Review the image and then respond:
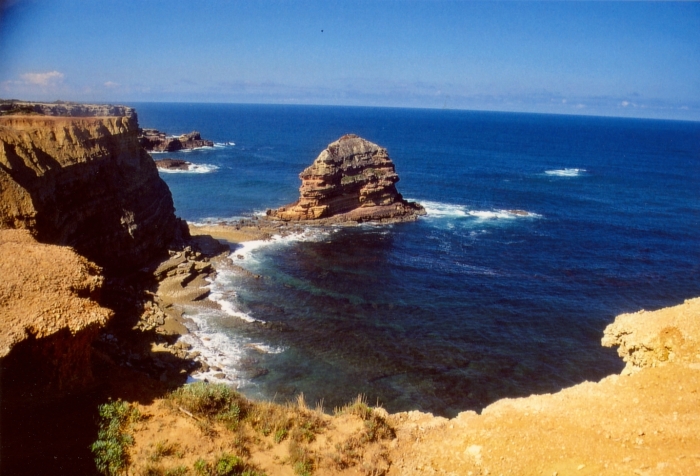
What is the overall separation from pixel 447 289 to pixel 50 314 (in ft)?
117

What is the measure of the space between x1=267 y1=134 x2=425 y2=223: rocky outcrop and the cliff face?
20585mm

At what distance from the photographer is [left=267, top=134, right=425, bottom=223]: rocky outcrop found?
216 feet

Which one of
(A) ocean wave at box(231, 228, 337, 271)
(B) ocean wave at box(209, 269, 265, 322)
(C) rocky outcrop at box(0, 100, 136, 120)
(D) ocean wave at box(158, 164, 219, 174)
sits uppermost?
(C) rocky outcrop at box(0, 100, 136, 120)

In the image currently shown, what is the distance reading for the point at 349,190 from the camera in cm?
6894

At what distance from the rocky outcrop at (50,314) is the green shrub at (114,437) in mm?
1693

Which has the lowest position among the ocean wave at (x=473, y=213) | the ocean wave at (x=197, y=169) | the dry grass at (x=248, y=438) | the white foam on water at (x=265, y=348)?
the white foam on water at (x=265, y=348)

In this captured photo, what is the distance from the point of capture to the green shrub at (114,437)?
43.9ft

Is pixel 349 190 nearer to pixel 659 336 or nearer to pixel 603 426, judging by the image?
pixel 659 336

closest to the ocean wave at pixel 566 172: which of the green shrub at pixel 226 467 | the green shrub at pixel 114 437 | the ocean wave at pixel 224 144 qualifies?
the ocean wave at pixel 224 144

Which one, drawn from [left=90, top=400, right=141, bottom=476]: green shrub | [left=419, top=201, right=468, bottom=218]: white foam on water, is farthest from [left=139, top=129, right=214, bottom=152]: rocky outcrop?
[left=90, top=400, right=141, bottom=476]: green shrub

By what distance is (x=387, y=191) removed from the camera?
7138 cm

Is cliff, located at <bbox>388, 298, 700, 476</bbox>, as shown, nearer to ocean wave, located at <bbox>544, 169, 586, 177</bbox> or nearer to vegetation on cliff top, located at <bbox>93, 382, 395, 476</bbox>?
vegetation on cliff top, located at <bbox>93, 382, 395, 476</bbox>

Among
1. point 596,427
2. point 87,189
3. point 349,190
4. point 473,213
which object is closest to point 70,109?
point 349,190

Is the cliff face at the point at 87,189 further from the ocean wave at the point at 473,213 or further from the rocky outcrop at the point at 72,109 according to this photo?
the ocean wave at the point at 473,213
